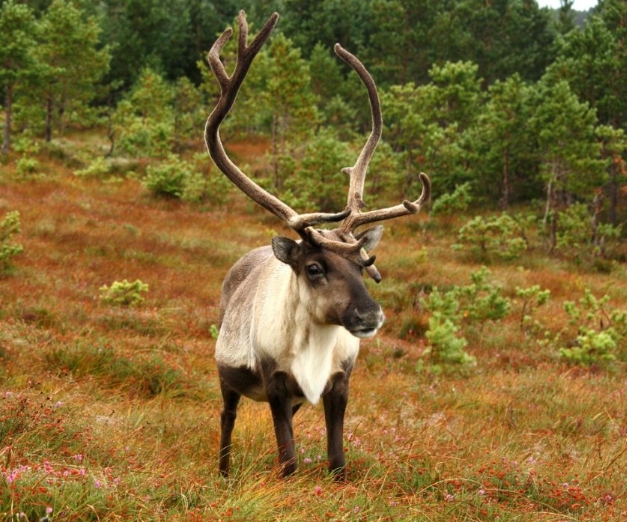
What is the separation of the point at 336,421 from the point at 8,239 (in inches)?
334

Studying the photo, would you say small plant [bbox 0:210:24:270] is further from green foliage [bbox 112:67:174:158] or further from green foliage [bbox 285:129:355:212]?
green foliage [bbox 112:67:174:158]

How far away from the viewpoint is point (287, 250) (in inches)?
160

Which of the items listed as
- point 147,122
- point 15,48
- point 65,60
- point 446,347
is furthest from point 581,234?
point 65,60

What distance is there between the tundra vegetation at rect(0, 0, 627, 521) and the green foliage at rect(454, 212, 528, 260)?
9 centimetres

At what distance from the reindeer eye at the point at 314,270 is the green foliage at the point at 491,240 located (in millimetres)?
13874

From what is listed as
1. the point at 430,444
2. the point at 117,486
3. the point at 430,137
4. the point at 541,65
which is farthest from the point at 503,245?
the point at 541,65

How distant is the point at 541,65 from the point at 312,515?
36708mm

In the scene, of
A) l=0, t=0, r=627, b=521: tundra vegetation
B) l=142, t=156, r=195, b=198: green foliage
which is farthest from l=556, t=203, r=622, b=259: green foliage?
l=142, t=156, r=195, b=198: green foliage

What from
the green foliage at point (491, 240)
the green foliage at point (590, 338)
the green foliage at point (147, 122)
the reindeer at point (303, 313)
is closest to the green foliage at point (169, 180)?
the green foliage at point (147, 122)

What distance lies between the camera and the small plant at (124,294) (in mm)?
9938

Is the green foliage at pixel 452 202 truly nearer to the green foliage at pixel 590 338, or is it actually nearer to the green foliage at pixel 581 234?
the green foliage at pixel 581 234

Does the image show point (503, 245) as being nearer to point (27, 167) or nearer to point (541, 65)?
point (27, 167)

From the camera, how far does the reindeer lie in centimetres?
388

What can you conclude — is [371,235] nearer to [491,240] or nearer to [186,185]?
[491,240]
